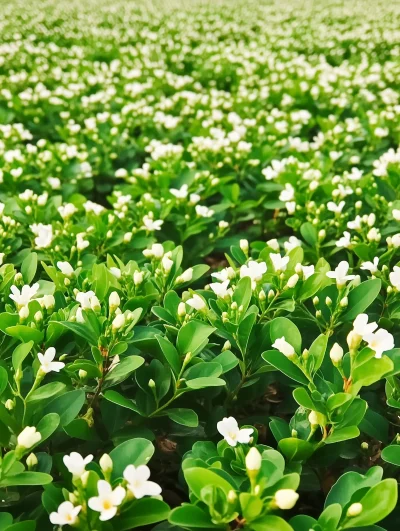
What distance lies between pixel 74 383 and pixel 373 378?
0.88 metres

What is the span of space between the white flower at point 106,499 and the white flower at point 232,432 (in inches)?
11.9

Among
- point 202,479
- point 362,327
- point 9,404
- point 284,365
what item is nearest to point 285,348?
point 284,365

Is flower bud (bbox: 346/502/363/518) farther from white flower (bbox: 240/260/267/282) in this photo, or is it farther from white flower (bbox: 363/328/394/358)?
white flower (bbox: 240/260/267/282)

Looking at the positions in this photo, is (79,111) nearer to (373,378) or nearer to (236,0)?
(373,378)

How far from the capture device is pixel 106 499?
1.11 metres

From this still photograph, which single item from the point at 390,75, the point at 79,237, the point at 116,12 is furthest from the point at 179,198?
the point at 116,12

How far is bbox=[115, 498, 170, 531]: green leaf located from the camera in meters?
1.18

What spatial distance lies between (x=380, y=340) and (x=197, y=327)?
0.52 meters

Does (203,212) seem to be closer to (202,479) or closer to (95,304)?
(95,304)

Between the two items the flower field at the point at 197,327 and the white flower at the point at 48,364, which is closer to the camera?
the flower field at the point at 197,327

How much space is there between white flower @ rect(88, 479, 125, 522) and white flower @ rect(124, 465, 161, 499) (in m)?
0.03

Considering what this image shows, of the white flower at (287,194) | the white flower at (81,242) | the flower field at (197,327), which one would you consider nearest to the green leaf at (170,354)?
the flower field at (197,327)

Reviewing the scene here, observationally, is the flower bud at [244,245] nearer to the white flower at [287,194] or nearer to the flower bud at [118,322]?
the white flower at [287,194]

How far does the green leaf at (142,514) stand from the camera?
1180mm
